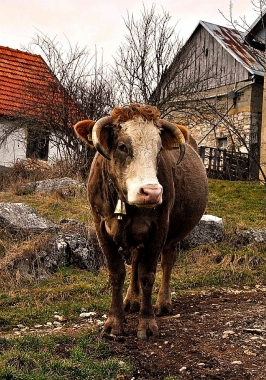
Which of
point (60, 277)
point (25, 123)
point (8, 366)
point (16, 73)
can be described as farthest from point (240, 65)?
point (8, 366)

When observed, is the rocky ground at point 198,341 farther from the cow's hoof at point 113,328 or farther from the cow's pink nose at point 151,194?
the cow's pink nose at point 151,194

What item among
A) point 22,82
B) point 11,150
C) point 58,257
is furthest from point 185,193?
point 22,82

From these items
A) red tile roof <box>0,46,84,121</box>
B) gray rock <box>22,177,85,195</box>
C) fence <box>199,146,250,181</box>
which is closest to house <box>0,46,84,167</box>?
red tile roof <box>0,46,84,121</box>

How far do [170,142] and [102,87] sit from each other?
32.7 ft

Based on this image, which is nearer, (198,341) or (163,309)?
(198,341)

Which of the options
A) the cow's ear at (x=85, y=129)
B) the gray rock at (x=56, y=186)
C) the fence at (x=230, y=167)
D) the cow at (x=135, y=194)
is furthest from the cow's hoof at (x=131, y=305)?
the fence at (x=230, y=167)

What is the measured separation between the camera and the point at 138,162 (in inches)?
152

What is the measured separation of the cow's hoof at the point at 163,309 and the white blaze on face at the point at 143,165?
208 centimetres

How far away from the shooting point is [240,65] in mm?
21438

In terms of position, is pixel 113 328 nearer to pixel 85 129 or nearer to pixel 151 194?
pixel 151 194

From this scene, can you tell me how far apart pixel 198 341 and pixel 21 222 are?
4.20m

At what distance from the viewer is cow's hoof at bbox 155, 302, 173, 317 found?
5403 mm

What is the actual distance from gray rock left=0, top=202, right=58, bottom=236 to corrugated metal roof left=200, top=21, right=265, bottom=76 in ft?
49.8

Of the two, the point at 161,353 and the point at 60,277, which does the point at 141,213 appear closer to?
the point at 161,353
